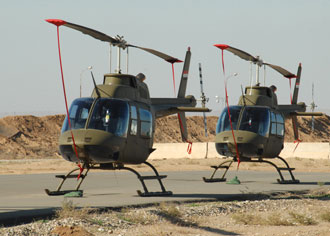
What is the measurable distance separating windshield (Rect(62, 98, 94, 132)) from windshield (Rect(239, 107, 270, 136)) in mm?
7558

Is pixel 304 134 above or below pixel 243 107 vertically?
below

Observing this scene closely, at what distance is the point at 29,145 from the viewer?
8962 cm

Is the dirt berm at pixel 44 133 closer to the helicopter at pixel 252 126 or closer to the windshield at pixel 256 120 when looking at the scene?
the helicopter at pixel 252 126

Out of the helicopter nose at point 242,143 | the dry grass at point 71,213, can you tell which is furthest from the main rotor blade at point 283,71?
the dry grass at point 71,213

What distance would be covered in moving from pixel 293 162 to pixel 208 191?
2772 cm

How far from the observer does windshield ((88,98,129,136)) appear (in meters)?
16.5

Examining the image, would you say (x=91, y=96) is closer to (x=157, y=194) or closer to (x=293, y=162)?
(x=157, y=194)

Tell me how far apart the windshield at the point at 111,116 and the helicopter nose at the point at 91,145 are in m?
0.18

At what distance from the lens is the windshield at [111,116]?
54.2ft

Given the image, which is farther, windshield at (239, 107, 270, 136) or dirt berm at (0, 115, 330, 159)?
dirt berm at (0, 115, 330, 159)

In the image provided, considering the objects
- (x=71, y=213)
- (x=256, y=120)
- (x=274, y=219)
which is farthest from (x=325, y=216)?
(x=256, y=120)

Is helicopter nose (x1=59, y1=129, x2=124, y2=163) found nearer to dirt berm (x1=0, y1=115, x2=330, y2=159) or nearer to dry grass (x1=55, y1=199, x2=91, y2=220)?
dry grass (x1=55, y1=199, x2=91, y2=220)

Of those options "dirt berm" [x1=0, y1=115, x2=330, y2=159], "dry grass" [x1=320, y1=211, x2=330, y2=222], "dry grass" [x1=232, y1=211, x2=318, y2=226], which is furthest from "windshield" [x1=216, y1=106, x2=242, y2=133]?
"dirt berm" [x1=0, y1=115, x2=330, y2=159]

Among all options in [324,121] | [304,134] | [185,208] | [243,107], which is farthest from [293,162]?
Result: [324,121]
